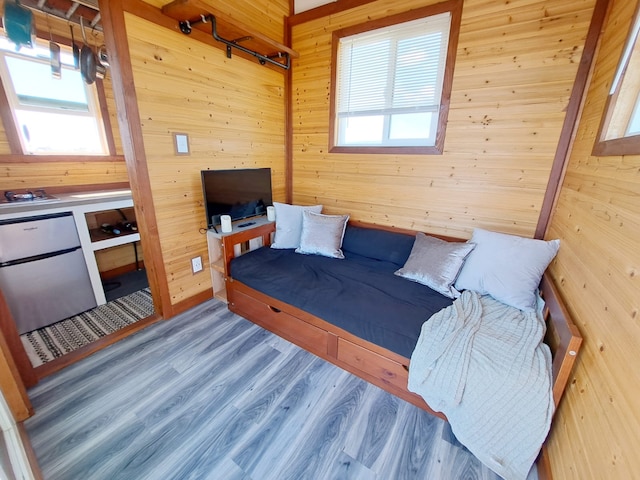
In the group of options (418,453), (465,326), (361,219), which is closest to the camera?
(418,453)

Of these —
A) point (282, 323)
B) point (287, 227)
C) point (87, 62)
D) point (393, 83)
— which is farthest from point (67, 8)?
point (282, 323)

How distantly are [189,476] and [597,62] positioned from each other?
305 cm

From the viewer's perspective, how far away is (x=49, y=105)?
255 cm

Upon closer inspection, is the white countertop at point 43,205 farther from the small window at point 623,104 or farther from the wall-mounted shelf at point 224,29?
the small window at point 623,104

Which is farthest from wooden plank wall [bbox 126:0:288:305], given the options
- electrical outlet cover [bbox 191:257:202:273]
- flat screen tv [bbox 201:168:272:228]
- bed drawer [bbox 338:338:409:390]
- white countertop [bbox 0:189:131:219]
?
bed drawer [bbox 338:338:409:390]

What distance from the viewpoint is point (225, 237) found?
211cm

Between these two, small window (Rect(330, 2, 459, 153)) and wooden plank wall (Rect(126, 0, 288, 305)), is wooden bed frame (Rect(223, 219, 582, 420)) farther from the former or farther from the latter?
small window (Rect(330, 2, 459, 153))

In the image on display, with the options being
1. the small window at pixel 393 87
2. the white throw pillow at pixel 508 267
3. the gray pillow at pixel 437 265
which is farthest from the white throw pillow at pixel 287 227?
the white throw pillow at pixel 508 267

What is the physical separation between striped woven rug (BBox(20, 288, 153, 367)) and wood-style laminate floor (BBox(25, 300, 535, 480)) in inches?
10.0

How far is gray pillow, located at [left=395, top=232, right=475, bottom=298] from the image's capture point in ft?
5.86

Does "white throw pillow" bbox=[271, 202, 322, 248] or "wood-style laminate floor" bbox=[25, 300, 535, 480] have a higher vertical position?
"white throw pillow" bbox=[271, 202, 322, 248]

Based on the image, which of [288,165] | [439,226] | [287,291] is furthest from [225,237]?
[439,226]

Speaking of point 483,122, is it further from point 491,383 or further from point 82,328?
point 82,328

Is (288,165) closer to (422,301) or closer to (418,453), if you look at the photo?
(422,301)
